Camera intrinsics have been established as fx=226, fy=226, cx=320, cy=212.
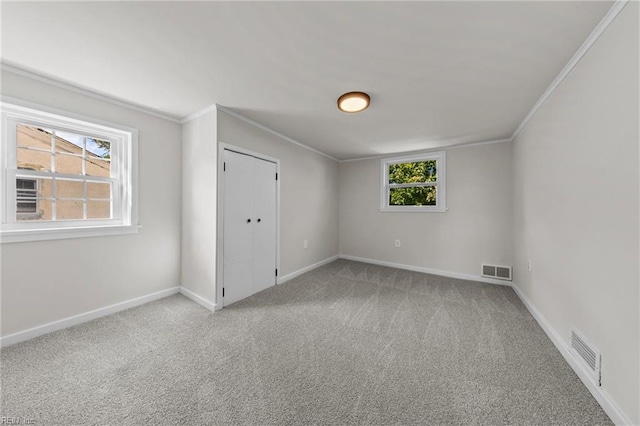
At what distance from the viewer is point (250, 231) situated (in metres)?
2.96

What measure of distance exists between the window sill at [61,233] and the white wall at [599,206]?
12.9 feet

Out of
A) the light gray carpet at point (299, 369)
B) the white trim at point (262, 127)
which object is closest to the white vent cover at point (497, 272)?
the light gray carpet at point (299, 369)

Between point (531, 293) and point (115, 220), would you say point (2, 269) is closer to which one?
point (115, 220)

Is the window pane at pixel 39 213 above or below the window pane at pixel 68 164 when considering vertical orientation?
below

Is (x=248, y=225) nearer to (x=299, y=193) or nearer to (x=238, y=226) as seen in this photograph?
(x=238, y=226)

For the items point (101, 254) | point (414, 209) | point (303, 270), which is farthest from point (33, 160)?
point (414, 209)

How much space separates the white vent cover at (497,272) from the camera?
3355 mm

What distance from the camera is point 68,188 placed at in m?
2.24

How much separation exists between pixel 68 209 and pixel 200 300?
1.58 meters

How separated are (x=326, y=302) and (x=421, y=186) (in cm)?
277

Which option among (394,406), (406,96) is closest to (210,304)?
(394,406)

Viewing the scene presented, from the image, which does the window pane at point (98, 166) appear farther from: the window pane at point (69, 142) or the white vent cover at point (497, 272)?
the white vent cover at point (497, 272)

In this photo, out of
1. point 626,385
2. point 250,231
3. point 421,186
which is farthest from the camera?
point 421,186

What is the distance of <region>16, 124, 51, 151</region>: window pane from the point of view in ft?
6.51
